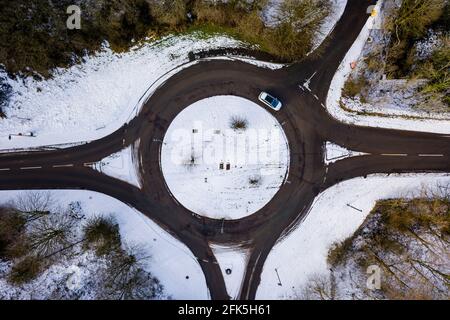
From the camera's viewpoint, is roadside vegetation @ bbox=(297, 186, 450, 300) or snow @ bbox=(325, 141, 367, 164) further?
snow @ bbox=(325, 141, 367, 164)

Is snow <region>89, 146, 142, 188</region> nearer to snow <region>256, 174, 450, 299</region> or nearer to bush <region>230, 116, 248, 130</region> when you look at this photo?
bush <region>230, 116, 248, 130</region>

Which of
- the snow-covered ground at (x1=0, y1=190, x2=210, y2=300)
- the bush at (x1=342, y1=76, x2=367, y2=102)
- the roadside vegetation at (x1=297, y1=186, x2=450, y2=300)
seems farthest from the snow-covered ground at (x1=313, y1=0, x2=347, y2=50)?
the snow-covered ground at (x1=0, y1=190, x2=210, y2=300)

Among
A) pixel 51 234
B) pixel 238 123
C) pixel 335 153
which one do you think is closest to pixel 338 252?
pixel 335 153

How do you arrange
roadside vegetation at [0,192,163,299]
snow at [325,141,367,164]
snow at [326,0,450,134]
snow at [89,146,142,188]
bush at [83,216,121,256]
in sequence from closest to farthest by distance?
1. roadside vegetation at [0,192,163,299]
2. bush at [83,216,121,256]
3. snow at [89,146,142,188]
4. snow at [326,0,450,134]
5. snow at [325,141,367,164]

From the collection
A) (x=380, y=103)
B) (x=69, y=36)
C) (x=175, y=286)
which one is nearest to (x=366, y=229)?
(x=380, y=103)

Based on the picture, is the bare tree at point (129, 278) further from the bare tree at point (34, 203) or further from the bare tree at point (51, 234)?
the bare tree at point (34, 203)

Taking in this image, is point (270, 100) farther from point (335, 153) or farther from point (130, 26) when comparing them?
point (130, 26)

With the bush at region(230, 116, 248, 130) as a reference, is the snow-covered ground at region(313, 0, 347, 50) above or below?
above

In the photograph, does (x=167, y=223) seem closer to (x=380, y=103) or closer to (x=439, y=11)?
(x=380, y=103)
